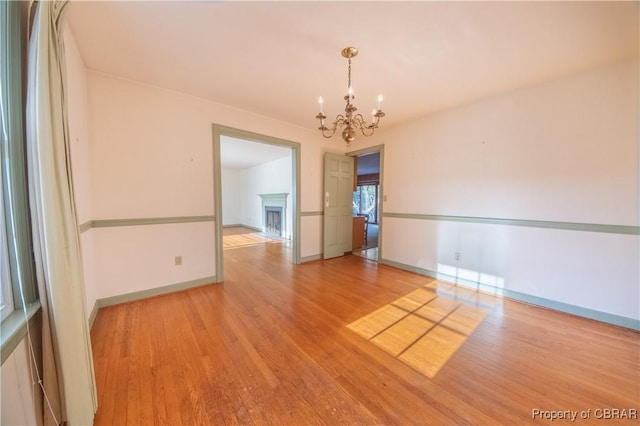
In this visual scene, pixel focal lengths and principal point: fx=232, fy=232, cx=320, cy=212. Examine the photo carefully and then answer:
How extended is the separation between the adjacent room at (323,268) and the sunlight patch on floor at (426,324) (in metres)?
0.03

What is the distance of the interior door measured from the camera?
4488 mm

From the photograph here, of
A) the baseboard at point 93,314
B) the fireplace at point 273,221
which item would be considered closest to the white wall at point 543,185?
the baseboard at point 93,314

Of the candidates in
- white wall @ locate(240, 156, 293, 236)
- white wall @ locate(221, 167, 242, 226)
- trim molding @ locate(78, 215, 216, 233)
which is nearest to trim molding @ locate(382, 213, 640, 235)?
trim molding @ locate(78, 215, 216, 233)

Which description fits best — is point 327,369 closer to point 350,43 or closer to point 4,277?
point 4,277

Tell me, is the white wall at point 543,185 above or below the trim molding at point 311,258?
above

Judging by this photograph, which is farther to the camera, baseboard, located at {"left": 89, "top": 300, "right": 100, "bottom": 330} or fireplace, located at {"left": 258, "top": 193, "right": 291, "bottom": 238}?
fireplace, located at {"left": 258, "top": 193, "right": 291, "bottom": 238}

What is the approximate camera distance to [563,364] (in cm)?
168

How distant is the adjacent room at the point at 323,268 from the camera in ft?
3.49

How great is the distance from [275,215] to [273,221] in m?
0.22

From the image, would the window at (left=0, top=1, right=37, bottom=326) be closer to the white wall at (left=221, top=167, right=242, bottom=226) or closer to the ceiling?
the ceiling

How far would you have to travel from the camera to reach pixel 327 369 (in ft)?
5.31

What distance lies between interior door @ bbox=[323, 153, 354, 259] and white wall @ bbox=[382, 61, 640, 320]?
4.96 feet

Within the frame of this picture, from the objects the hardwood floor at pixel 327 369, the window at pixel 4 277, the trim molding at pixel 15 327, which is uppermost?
the window at pixel 4 277

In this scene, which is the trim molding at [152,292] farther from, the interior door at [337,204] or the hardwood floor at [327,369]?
the interior door at [337,204]
